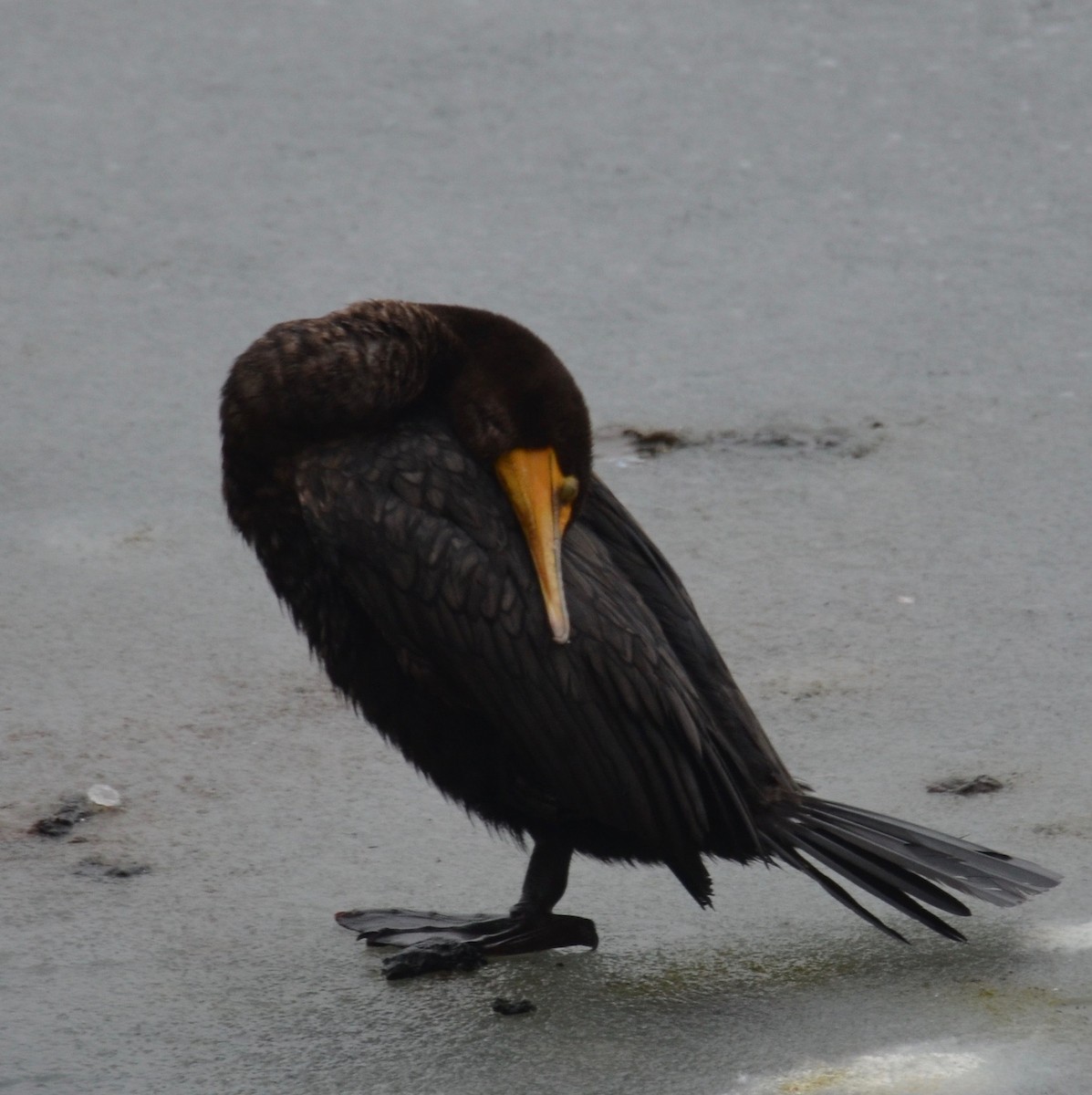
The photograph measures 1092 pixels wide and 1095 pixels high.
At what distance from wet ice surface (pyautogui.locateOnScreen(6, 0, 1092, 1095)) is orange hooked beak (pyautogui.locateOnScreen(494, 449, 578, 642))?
0.63 meters

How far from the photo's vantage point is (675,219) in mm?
6258

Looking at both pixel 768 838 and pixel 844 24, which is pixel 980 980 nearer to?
pixel 768 838

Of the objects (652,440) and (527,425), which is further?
(652,440)

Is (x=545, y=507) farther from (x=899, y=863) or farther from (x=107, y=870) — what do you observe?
(x=107, y=870)

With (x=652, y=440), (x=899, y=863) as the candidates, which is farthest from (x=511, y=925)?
(x=652, y=440)

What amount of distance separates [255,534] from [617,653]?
2.15 ft

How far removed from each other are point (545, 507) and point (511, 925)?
0.71 metres

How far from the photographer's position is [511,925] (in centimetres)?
334

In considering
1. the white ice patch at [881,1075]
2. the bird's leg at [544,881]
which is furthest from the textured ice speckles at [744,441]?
the white ice patch at [881,1075]

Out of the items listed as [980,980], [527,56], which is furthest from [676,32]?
[980,980]

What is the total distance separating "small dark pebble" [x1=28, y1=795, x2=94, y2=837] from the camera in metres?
3.56

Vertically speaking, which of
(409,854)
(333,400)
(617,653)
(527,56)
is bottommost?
(409,854)

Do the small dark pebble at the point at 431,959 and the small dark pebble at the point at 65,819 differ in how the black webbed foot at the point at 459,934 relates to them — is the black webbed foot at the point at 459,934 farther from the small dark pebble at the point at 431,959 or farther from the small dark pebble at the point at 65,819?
the small dark pebble at the point at 65,819

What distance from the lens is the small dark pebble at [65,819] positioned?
3559 mm
